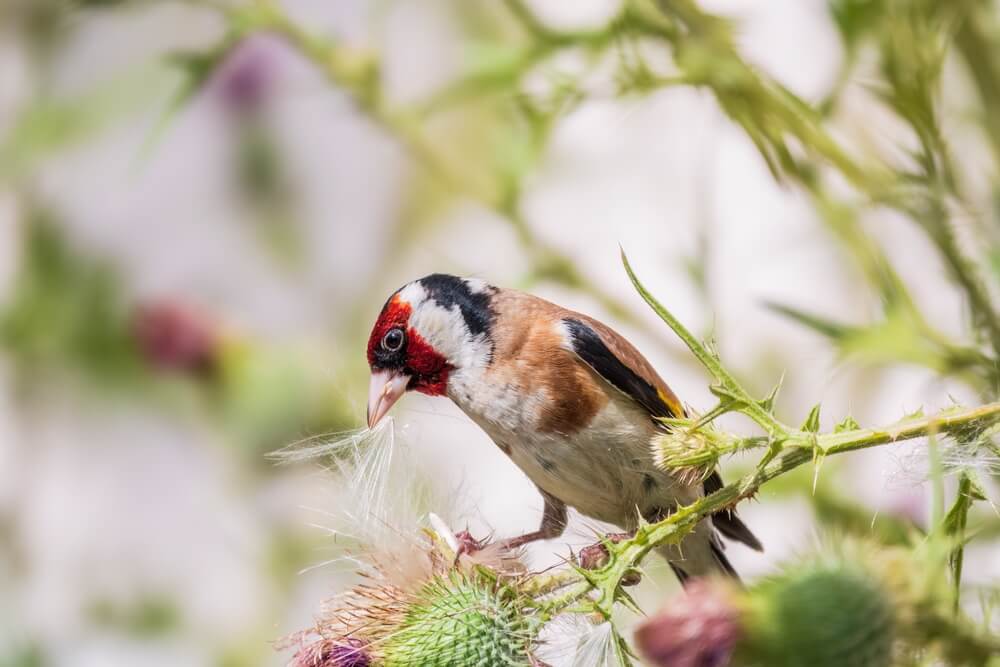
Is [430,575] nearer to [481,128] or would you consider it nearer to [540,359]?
[540,359]

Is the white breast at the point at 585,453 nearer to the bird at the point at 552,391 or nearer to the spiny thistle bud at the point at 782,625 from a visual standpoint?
the bird at the point at 552,391

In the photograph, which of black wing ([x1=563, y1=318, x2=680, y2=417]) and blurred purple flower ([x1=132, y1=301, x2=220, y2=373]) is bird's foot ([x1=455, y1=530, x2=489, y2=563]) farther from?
blurred purple flower ([x1=132, y1=301, x2=220, y2=373])

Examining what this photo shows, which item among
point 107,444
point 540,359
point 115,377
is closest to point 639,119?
point 115,377

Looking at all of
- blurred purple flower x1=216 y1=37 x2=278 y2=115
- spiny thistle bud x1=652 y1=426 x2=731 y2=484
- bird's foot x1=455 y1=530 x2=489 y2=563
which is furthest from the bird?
blurred purple flower x1=216 y1=37 x2=278 y2=115

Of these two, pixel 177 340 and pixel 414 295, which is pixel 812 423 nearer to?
pixel 414 295

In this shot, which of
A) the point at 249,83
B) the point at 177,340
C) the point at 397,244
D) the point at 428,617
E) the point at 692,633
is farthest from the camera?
the point at 397,244

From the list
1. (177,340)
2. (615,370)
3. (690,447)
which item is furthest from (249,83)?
(690,447)
